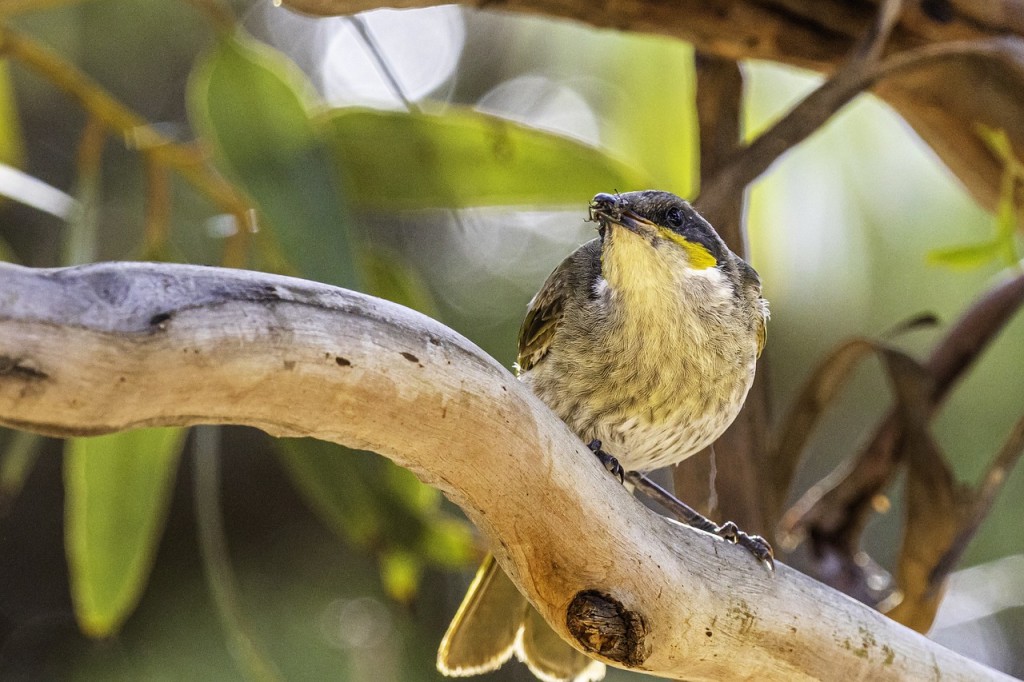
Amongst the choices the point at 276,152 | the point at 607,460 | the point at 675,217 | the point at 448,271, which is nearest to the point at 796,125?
the point at 675,217

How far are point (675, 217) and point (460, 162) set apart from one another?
844 millimetres

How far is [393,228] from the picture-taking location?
16.0 ft

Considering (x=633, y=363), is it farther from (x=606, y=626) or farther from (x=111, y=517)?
(x=111, y=517)

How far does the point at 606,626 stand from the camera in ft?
5.00

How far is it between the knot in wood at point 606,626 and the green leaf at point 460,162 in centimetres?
142

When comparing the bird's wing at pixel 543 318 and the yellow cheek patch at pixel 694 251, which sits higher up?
the yellow cheek patch at pixel 694 251

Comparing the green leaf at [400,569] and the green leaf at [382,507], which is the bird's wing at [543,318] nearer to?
the green leaf at [382,507]

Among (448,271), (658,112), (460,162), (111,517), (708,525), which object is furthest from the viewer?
(448,271)

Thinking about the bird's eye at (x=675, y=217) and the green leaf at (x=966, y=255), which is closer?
the bird's eye at (x=675, y=217)

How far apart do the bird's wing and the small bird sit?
1 centimetres

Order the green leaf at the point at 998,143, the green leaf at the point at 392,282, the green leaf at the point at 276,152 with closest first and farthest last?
the green leaf at the point at 276,152 → the green leaf at the point at 998,143 → the green leaf at the point at 392,282

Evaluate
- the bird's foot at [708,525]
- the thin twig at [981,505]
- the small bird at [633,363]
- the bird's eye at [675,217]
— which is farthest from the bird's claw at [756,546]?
the thin twig at [981,505]

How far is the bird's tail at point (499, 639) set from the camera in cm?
210

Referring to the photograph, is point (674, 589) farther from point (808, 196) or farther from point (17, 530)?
point (17, 530)
